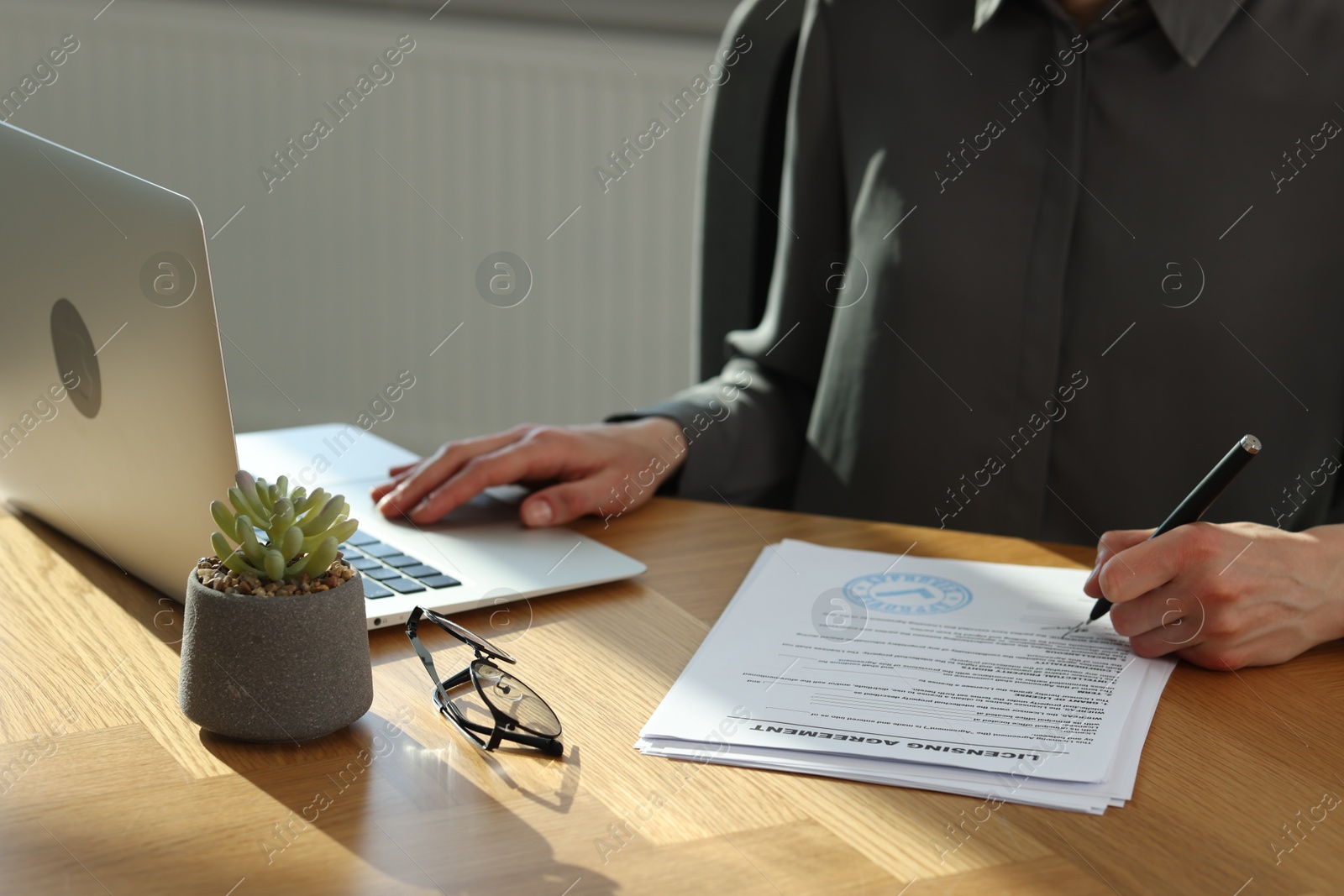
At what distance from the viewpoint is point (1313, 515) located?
48.4 inches

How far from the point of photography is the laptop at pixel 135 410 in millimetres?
664

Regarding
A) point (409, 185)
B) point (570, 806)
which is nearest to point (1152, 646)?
point (570, 806)

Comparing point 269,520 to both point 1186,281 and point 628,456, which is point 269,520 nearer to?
point 628,456

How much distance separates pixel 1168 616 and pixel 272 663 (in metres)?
0.52

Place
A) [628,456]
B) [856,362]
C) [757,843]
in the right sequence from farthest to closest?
[856,362], [628,456], [757,843]

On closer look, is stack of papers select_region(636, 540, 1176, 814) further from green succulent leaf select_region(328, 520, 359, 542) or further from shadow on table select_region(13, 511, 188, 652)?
shadow on table select_region(13, 511, 188, 652)

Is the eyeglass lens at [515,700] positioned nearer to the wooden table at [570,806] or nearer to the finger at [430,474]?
the wooden table at [570,806]

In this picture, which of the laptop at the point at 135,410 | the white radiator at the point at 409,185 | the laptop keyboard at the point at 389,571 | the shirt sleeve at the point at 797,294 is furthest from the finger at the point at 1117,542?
the white radiator at the point at 409,185

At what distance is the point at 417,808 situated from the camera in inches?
22.4

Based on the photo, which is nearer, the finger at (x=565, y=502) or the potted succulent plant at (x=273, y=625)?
the potted succulent plant at (x=273, y=625)

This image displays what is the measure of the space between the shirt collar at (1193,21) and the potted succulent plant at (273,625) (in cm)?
92

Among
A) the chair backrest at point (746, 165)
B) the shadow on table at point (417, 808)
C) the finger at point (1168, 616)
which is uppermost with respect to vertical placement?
the chair backrest at point (746, 165)

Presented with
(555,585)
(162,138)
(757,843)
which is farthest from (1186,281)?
(162,138)

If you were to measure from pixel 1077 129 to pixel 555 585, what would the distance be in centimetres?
73
